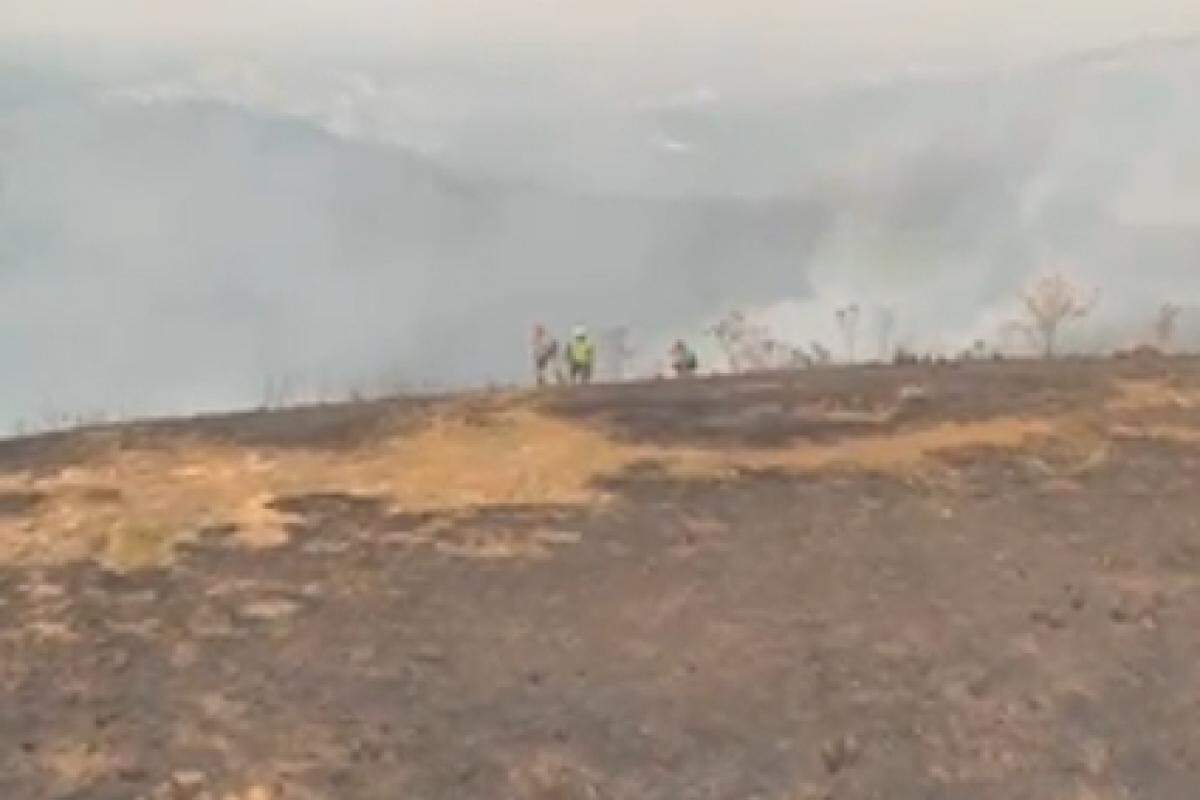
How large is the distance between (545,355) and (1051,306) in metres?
8.25

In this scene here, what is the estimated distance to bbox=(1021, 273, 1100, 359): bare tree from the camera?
34.2 metres

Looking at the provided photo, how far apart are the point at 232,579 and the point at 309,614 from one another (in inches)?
33.7

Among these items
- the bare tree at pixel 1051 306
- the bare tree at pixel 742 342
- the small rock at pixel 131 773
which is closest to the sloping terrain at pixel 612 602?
the small rock at pixel 131 773

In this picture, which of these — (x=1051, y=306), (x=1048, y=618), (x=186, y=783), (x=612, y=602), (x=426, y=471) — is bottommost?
(x=186, y=783)

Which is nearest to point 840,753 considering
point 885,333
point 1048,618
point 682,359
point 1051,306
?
point 1048,618

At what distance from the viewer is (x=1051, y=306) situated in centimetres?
3444

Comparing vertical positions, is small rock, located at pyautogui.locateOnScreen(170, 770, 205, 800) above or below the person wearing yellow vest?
below

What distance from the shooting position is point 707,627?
1456 cm

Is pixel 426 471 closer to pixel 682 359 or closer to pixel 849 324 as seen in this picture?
pixel 682 359

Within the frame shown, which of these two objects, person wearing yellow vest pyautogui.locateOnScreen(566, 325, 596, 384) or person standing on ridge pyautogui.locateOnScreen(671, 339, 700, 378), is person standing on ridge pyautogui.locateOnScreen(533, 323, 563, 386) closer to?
person wearing yellow vest pyautogui.locateOnScreen(566, 325, 596, 384)

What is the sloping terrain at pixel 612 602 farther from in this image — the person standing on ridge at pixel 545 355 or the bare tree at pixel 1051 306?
the bare tree at pixel 1051 306

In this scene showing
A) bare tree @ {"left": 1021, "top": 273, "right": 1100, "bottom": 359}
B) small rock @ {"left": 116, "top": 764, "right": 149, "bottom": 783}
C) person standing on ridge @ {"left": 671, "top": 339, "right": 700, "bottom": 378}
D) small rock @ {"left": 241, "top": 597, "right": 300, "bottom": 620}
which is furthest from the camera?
bare tree @ {"left": 1021, "top": 273, "right": 1100, "bottom": 359}

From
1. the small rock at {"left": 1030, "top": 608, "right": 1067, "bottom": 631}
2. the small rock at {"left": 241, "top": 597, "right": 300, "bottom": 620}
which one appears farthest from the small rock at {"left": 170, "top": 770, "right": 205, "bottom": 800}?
the small rock at {"left": 1030, "top": 608, "right": 1067, "bottom": 631}

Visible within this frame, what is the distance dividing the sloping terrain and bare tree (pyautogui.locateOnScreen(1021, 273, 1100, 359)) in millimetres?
13720
